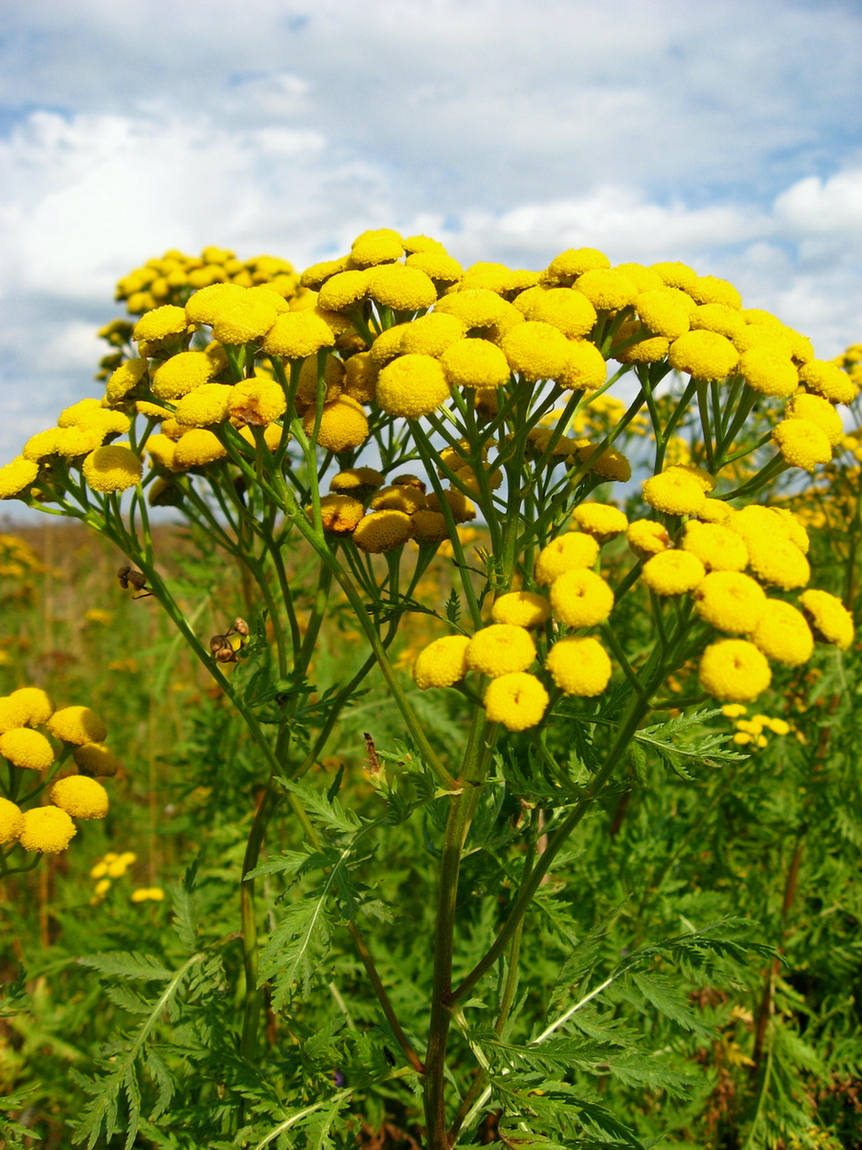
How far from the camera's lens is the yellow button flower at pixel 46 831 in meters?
2.16

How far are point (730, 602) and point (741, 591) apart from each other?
0.14ft

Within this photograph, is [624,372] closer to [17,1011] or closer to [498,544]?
[498,544]

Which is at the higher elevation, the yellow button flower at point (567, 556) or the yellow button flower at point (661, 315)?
the yellow button flower at point (661, 315)

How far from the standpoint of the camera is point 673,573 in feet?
5.02

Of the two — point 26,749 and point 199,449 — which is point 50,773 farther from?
point 199,449

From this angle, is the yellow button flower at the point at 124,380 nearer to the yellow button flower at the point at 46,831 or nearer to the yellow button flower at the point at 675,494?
the yellow button flower at the point at 46,831

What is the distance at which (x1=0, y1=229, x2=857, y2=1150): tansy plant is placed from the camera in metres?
1.61

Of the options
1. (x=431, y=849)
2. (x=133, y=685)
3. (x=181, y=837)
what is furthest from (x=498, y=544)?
(x=133, y=685)

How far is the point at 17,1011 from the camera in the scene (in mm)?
2057

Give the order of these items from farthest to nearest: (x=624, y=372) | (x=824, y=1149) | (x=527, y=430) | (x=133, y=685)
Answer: (x=133, y=685) → (x=824, y=1149) → (x=624, y=372) → (x=527, y=430)

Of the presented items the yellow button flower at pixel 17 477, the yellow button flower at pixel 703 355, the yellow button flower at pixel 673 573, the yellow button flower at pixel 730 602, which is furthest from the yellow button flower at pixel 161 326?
the yellow button flower at pixel 730 602

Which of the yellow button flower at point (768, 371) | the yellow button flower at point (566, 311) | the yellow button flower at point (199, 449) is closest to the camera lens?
the yellow button flower at point (566, 311)

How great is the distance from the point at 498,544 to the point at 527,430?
0.97 feet

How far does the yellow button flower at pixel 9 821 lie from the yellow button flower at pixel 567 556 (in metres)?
1.60
